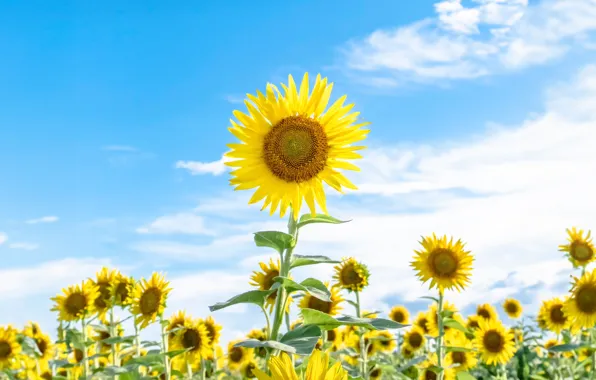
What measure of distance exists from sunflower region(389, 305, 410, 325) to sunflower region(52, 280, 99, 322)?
20.5ft

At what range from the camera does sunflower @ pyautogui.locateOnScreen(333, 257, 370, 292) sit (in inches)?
335

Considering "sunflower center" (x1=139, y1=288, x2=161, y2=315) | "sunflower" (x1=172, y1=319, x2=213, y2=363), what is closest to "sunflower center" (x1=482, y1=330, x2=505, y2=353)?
"sunflower" (x1=172, y1=319, x2=213, y2=363)

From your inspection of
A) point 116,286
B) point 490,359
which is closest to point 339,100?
point 116,286

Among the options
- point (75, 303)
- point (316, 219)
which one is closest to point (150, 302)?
point (75, 303)

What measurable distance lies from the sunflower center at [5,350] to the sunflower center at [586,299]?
8.34m

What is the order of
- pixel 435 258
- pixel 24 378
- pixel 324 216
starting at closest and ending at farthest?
pixel 324 216 < pixel 435 258 < pixel 24 378

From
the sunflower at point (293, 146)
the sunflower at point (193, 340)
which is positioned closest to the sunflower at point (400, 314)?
the sunflower at point (193, 340)

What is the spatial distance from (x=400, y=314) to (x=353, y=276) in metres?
4.62

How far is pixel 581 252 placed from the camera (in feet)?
33.2

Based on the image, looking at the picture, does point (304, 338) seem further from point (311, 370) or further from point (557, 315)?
point (557, 315)

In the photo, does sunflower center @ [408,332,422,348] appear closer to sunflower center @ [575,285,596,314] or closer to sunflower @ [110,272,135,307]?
sunflower center @ [575,285,596,314]

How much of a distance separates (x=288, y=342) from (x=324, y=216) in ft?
2.41

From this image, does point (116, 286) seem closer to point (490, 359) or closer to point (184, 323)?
point (184, 323)

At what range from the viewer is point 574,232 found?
10.4 meters
